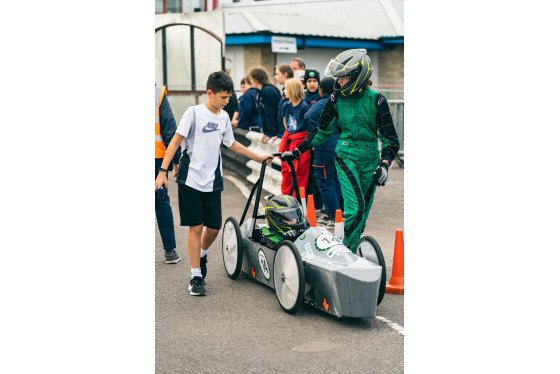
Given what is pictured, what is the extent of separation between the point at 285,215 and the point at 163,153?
1848 mm

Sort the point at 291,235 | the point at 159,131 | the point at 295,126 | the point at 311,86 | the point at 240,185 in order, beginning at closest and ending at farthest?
the point at 291,235 → the point at 159,131 → the point at 295,126 → the point at 311,86 → the point at 240,185

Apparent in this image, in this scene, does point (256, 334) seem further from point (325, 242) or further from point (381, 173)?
point (381, 173)

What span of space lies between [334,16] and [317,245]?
23.3 m

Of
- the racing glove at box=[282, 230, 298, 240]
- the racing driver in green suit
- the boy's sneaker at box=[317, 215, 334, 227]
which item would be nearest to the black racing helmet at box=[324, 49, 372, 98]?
the racing driver in green suit

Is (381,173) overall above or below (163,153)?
below

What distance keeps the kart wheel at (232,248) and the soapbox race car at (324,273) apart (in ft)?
0.74

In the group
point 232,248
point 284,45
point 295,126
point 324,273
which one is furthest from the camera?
point 284,45

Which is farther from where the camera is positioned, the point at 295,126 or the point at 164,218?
the point at 295,126

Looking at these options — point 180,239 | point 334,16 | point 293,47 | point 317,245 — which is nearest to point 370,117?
point 317,245

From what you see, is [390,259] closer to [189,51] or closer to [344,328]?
[344,328]

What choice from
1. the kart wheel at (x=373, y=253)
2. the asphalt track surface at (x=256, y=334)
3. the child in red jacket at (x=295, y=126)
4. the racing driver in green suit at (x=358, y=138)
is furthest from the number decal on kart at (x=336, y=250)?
the child in red jacket at (x=295, y=126)

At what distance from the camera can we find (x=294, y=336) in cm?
491

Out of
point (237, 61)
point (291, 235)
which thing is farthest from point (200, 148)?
point (237, 61)

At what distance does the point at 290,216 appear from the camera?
5773 mm
